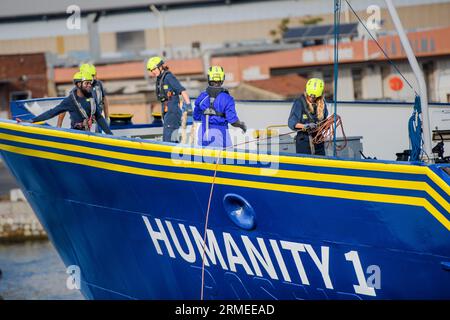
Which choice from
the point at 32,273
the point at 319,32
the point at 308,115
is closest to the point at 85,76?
the point at 308,115

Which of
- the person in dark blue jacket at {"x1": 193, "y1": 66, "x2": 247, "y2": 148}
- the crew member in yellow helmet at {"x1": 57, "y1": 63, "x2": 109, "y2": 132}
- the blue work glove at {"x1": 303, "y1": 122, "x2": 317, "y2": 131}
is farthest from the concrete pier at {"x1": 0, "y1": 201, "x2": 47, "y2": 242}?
the blue work glove at {"x1": 303, "y1": 122, "x2": 317, "y2": 131}

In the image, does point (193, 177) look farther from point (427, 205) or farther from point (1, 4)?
point (1, 4)

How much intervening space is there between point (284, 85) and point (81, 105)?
2358 centimetres

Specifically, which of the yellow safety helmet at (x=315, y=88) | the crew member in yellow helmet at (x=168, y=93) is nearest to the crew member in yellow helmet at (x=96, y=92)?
the crew member in yellow helmet at (x=168, y=93)

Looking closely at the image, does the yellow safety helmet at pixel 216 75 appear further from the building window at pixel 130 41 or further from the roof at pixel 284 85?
the building window at pixel 130 41

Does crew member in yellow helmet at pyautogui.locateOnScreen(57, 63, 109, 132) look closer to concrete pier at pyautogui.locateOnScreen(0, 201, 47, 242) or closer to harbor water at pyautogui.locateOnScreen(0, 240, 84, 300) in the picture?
harbor water at pyautogui.locateOnScreen(0, 240, 84, 300)

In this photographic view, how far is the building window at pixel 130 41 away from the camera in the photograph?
172ft

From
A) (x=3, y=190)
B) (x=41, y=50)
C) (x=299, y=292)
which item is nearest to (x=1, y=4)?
(x=41, y=50)

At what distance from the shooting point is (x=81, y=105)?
1157cm

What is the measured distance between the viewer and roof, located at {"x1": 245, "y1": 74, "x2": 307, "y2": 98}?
3388 centimetres

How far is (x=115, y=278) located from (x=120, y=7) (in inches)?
1698

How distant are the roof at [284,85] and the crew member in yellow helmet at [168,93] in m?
21.7

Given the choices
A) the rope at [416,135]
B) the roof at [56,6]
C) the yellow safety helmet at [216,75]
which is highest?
the roof at [56,6]

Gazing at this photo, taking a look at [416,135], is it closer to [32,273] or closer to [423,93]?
[423,93]
